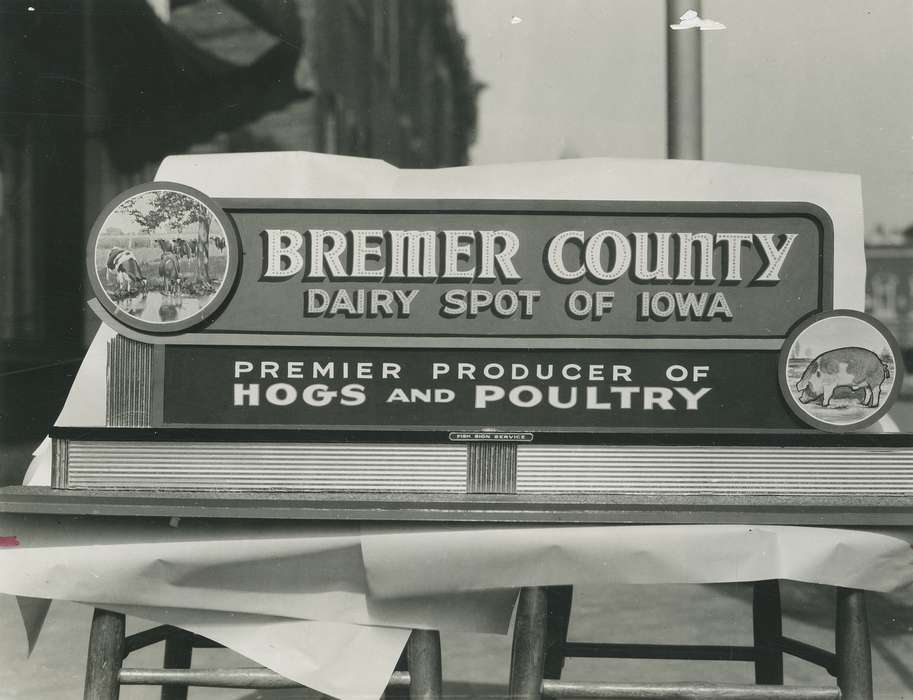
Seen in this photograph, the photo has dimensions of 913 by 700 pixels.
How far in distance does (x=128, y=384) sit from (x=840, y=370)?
4.67 feet

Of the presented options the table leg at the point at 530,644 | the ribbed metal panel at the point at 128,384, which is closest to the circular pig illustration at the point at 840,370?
the table leg at the point at 530,644

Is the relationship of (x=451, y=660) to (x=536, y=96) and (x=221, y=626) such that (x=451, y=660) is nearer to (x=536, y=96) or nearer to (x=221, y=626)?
(x=221, y=626)

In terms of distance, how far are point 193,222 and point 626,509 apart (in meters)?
1.03

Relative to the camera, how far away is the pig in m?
1.81

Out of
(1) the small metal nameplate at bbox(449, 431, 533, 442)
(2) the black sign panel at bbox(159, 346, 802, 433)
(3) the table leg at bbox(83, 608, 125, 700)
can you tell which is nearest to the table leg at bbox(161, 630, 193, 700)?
(3) the table leg at bbox(83, 608, 125, 700)

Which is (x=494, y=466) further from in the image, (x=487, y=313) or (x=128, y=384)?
(x=128, y=384)

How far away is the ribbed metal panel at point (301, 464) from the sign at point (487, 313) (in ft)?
0.14

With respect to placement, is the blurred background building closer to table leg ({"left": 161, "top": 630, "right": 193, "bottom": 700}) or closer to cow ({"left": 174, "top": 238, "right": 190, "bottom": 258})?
cow ({"left": 174, "top": 238, "right": 190, "bottom": 258})

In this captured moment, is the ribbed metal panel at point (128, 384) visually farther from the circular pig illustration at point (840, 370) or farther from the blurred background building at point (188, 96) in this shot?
the circular pig illustration at point (840, 370)

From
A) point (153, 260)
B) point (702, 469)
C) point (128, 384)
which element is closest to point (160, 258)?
point (153, 260)

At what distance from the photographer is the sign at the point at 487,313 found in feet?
5.95

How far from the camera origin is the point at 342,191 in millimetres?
1835

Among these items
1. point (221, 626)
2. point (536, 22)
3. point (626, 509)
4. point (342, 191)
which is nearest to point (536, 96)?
point (536, 22)

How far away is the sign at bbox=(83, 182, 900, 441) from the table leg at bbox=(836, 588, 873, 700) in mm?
371
